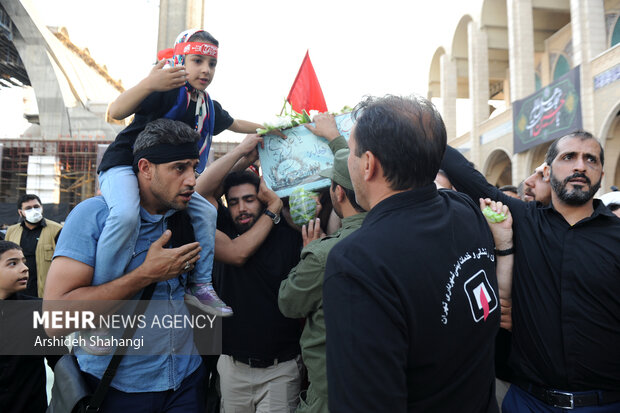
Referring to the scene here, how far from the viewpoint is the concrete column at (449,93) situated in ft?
71.6

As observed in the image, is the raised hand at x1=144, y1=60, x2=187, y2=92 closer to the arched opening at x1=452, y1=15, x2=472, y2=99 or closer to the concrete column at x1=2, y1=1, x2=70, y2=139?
the arched opening at x1=452, y1=15, x2=472, y2=99

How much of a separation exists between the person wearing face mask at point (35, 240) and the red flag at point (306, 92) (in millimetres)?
4288

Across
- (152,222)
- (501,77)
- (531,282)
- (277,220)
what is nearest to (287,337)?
(277,220)

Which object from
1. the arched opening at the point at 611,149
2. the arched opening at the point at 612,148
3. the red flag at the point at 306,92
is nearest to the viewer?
the red flag at the point at 306,92

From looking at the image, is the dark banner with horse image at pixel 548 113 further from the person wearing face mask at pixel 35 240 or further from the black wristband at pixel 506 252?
the person wearing face mask at pixel 35 240

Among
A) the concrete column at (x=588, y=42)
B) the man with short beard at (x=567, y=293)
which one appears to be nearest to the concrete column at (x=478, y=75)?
the concrete column at (x=588, y=42)

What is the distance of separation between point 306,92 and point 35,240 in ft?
16.1

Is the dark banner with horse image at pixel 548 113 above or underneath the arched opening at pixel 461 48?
underneath

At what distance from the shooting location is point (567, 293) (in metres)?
2.05

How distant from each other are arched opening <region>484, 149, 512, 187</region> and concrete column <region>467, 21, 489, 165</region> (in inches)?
20.8

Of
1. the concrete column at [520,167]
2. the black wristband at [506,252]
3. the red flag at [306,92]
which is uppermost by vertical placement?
the concrete column at [520,167]

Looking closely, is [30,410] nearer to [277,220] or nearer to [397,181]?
[277,220]

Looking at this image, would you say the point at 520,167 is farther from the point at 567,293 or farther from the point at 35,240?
the point at 35,240

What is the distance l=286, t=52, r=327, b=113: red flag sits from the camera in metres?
3.14
